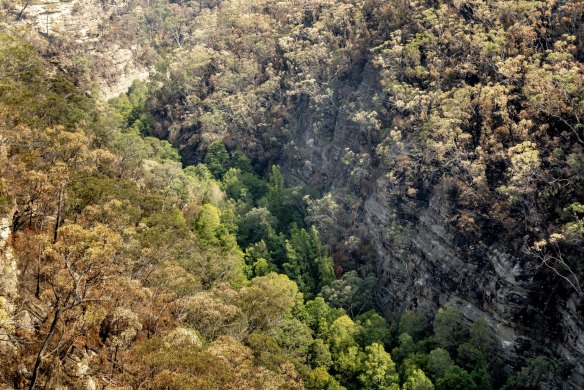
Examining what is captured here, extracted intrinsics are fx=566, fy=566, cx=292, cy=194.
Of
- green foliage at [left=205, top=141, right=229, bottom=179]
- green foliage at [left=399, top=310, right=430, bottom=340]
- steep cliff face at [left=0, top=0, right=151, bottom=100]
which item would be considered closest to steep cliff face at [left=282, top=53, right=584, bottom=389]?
green foliage at [left=399, top=310, right=430, bottom=340]

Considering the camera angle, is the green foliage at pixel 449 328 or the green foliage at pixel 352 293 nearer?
the green foliage at pixel 449 328

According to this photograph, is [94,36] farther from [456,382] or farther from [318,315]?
[456,382]

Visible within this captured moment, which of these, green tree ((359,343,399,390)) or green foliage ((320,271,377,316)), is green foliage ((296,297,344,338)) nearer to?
green foliage ((320,271,377,316))

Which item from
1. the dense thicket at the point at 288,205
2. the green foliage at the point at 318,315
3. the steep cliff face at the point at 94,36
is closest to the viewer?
the dense thicket at the point at 288,205

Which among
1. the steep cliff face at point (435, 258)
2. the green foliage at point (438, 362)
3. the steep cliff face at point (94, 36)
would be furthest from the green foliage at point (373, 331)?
the steep cliff face at point (94, 36)

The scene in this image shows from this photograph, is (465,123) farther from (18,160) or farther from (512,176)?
(18,160)

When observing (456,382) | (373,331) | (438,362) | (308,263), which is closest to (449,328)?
(438,362)

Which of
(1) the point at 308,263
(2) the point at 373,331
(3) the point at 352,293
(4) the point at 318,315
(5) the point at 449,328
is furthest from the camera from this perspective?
(1) the point at 308,263

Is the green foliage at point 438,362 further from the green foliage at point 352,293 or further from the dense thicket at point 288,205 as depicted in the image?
the green foliage at point 352,293

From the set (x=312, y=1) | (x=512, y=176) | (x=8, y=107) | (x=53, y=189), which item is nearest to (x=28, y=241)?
(x=53, y=189)
